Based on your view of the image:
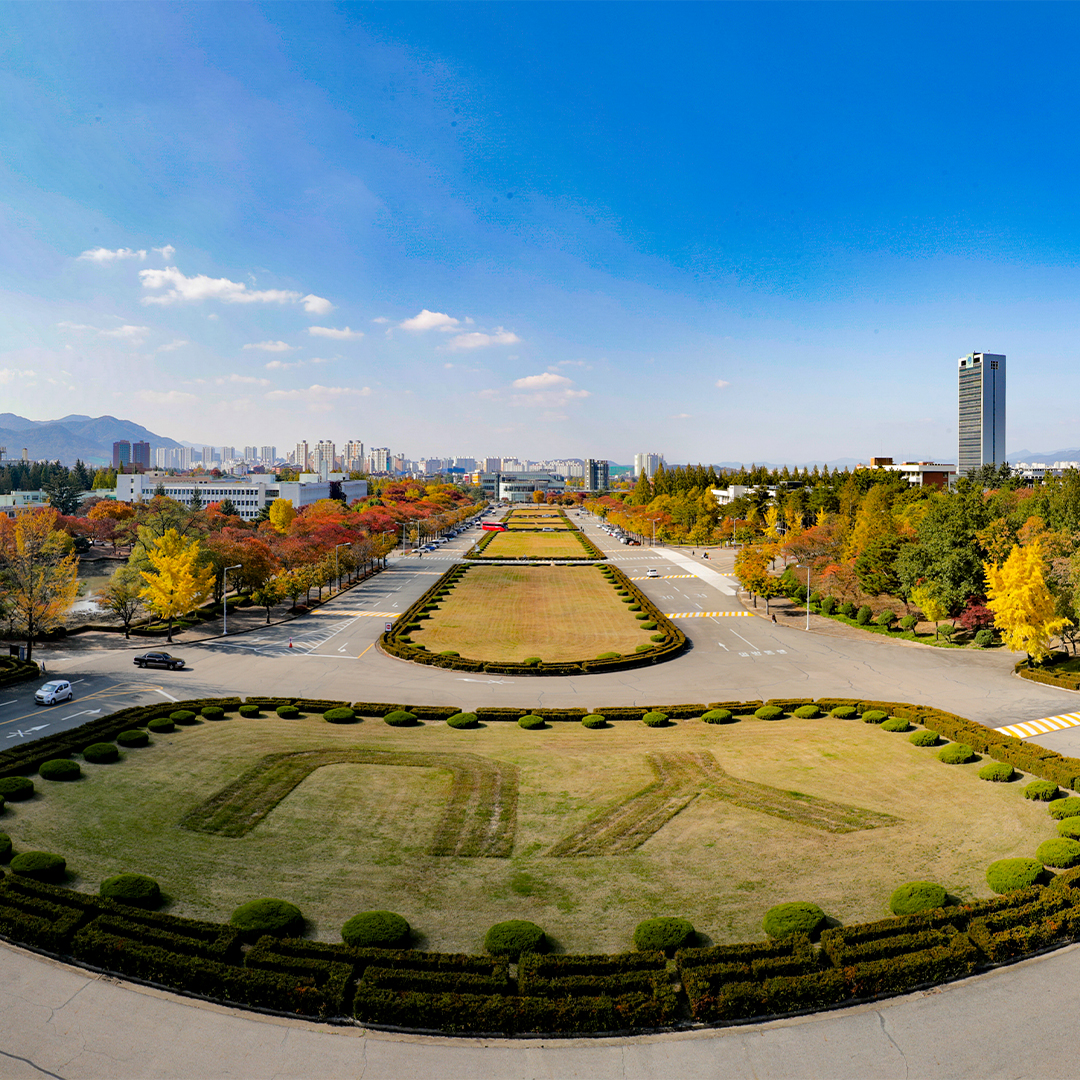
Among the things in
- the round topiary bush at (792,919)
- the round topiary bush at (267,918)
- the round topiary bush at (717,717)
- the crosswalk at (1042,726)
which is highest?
the round topiary bush at (267,918)

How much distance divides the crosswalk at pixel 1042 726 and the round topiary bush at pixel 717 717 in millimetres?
12817

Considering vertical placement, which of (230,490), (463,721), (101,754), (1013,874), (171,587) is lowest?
(463,721)

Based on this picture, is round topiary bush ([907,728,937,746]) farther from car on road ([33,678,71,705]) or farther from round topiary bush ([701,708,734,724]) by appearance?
car on road ([33,678,71,705])

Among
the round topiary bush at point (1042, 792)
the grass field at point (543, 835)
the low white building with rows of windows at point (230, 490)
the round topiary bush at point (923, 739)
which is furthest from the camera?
the low white building with rows of windows at point (230, 490)

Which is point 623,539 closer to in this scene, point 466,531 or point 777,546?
point 466,531

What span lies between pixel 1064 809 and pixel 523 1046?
2173cm

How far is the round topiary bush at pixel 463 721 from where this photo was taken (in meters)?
34.3

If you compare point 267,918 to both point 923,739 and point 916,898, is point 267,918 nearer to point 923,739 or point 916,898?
point 916,898

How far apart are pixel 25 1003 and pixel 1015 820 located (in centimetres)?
2977

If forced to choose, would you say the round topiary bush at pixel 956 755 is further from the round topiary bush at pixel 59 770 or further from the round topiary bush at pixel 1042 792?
the round topiary bush at pixel 59 770

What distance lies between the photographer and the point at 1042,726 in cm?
3416

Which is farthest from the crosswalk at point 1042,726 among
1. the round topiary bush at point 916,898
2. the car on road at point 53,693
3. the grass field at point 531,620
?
the car on road at point 53,693

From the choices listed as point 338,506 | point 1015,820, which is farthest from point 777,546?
point 338,506

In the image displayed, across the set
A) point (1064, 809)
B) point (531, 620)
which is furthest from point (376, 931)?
point (531, 620)
